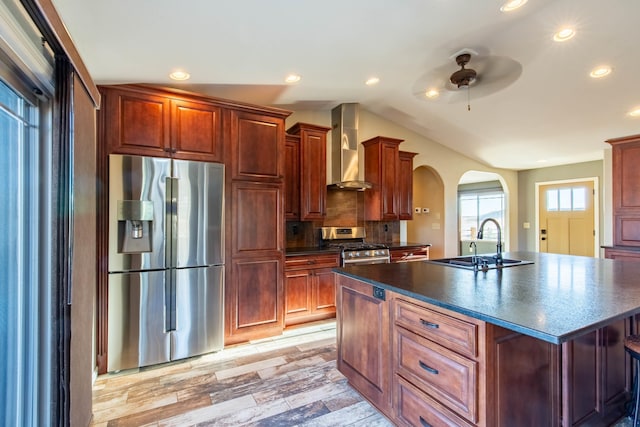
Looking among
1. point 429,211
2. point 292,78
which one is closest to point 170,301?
point 292,78

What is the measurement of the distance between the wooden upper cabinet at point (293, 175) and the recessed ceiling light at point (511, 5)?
7.94 ft

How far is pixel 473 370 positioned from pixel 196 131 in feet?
9.27

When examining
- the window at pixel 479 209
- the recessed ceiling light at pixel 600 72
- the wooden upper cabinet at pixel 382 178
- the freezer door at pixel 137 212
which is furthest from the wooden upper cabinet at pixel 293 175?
the window at pixel 479 209

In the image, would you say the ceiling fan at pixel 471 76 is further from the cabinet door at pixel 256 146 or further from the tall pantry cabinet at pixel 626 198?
the tall pantry cabinet at pixel 626 198

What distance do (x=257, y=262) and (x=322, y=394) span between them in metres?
1.43

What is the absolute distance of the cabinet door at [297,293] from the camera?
3.46 m

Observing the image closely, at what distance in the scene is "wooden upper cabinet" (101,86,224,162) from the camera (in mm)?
2543

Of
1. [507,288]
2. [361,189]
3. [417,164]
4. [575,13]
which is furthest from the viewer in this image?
[417,164]

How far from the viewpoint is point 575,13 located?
2398mm

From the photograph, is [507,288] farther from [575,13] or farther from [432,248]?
[432,248]

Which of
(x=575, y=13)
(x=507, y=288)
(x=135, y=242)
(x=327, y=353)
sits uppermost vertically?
(x=575, y=13)

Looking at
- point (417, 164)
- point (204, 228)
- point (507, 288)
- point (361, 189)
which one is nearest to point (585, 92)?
point (417, 164)

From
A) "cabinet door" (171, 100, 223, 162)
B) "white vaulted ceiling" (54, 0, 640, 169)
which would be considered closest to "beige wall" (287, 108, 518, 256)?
"white vaulted ceiling" (54, 0, 640, 169)

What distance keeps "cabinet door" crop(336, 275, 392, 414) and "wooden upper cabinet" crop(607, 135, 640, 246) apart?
4.36m
